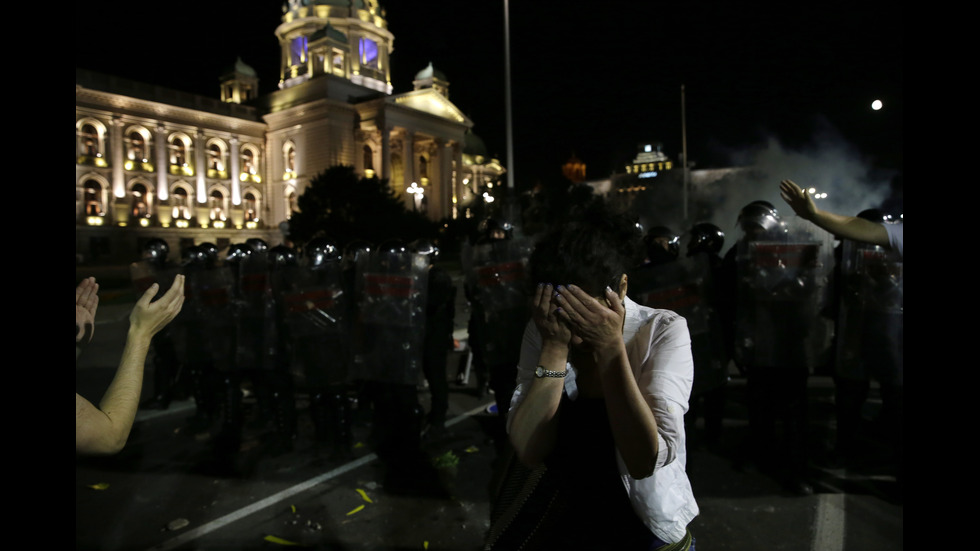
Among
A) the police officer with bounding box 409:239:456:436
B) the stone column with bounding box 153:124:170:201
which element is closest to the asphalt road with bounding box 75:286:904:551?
the police officer with bounding box 409:239:456:436

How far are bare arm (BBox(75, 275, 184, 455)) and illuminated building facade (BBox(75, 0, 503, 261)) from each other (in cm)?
3610

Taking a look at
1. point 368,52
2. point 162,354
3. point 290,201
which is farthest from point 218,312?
point 368,52

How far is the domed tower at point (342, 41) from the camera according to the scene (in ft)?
182

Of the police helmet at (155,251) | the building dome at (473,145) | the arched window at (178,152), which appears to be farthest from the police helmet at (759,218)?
the building dome at (473,145)

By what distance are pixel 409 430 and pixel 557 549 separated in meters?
3.82

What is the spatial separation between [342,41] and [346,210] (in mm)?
28903

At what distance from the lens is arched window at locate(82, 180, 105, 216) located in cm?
4128

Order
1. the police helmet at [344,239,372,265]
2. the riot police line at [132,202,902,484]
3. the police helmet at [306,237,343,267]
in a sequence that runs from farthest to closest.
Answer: the police helmet at [344,239,372,265], the police helmet at [306,237,343,267], the riot police line at [132,202,902,484]

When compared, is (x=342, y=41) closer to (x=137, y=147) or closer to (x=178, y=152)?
(x=178, y=152)

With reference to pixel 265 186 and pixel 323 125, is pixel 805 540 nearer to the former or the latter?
pixel 323 125

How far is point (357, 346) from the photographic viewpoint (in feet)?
16.9

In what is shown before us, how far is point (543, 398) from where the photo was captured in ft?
5.22

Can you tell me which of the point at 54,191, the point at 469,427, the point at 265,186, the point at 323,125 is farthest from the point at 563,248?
the point at 265,186

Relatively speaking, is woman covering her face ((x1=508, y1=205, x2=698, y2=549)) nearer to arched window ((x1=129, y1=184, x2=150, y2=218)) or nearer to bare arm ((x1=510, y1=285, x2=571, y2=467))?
bare arm ((x1=510, y1=285, x2=571, y2=467))
